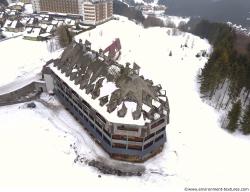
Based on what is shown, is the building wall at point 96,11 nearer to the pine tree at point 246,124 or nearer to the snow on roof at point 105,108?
the snow on roof at point 105,108

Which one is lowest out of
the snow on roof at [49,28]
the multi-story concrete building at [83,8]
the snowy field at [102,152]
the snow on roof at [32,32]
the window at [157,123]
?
the snowy field at [102,152]

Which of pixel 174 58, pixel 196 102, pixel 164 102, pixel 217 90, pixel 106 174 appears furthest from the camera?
pixel 174 58

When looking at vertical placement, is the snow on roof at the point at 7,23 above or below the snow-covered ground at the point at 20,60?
above

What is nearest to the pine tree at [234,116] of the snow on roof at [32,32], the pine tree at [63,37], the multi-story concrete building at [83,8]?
the pine tree at [63,37]

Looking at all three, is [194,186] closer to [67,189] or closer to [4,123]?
[67,189]

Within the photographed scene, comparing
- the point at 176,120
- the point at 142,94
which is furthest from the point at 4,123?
the point at 176,120
